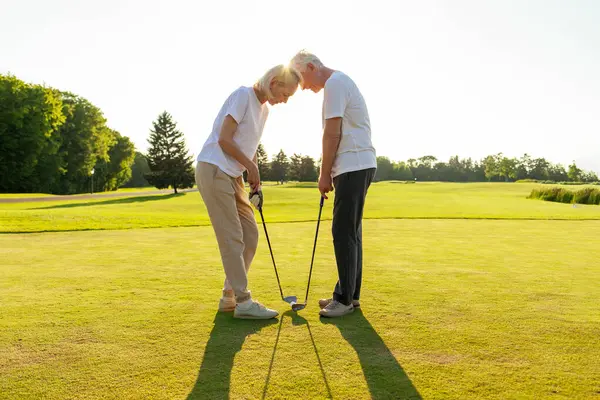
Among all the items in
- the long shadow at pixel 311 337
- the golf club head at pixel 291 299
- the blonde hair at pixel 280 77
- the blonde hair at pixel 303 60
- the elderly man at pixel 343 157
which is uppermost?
the blonde hair at pixel 303 60

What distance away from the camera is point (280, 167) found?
88.2 meters

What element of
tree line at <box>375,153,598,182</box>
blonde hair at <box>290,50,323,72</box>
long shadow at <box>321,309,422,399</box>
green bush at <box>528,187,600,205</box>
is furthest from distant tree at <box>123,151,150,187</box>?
long shadow at <box>321,309,422,399</box>

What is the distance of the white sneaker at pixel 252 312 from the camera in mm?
3467

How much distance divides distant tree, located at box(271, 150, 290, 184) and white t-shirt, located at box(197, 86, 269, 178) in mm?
83779

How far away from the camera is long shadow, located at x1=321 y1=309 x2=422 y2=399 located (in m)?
2.17

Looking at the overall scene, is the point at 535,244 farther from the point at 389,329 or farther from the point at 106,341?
the point at 106,341

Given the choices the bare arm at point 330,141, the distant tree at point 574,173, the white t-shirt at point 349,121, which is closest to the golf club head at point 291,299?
the bare arm at point 330,141

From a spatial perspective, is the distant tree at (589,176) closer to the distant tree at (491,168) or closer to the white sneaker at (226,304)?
the distant tree at (491,168)

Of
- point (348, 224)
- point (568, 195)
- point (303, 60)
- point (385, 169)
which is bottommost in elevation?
point (568, 195)

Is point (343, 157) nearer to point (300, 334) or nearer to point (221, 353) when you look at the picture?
point (300, 334)

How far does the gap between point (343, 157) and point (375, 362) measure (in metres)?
1.71

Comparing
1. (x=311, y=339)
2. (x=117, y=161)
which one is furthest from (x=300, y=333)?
(x=117, y=161)

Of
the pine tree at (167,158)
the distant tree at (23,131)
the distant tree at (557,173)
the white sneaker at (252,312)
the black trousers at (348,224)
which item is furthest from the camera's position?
the distant tree at (557,173)

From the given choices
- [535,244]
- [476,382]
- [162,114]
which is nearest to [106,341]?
[476,382]
